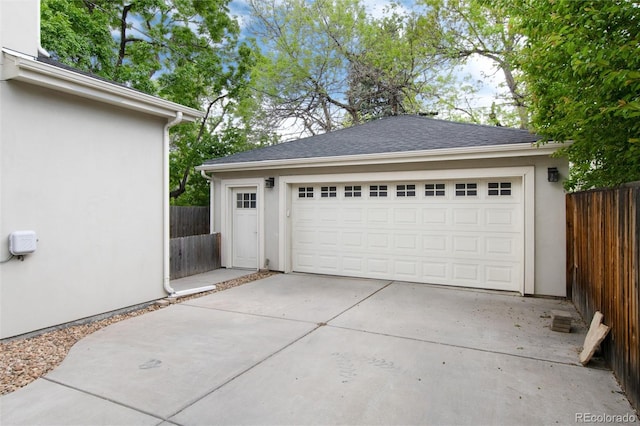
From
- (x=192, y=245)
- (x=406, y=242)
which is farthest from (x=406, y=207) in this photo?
(x=192, y=245)

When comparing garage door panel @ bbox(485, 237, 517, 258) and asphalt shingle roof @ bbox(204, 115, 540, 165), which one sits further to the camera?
asphalt shingle roof @ bbox(204, 115, 540, 165)

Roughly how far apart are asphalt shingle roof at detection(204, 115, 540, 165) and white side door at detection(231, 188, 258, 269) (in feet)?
3.00

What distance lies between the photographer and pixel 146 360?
A: 367cm

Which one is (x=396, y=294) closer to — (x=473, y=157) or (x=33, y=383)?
(x=473, y=157)

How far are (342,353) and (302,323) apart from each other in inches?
42.7

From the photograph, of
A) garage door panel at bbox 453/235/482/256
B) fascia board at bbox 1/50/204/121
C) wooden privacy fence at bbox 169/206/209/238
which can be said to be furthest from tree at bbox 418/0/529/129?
fascia board at bbox 1/50/204/121

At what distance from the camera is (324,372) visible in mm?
3393

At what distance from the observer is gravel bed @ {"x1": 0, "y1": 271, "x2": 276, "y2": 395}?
3.28 meters

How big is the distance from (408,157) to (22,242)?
598cm

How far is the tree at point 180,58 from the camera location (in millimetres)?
11492

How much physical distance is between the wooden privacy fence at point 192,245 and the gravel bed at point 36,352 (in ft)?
9.12

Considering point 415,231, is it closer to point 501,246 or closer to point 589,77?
point 501,246

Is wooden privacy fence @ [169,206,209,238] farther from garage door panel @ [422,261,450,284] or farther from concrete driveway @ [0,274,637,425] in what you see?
garage door panel @ [422,261,450,284]

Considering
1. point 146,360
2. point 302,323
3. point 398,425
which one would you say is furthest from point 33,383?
point 398,425
